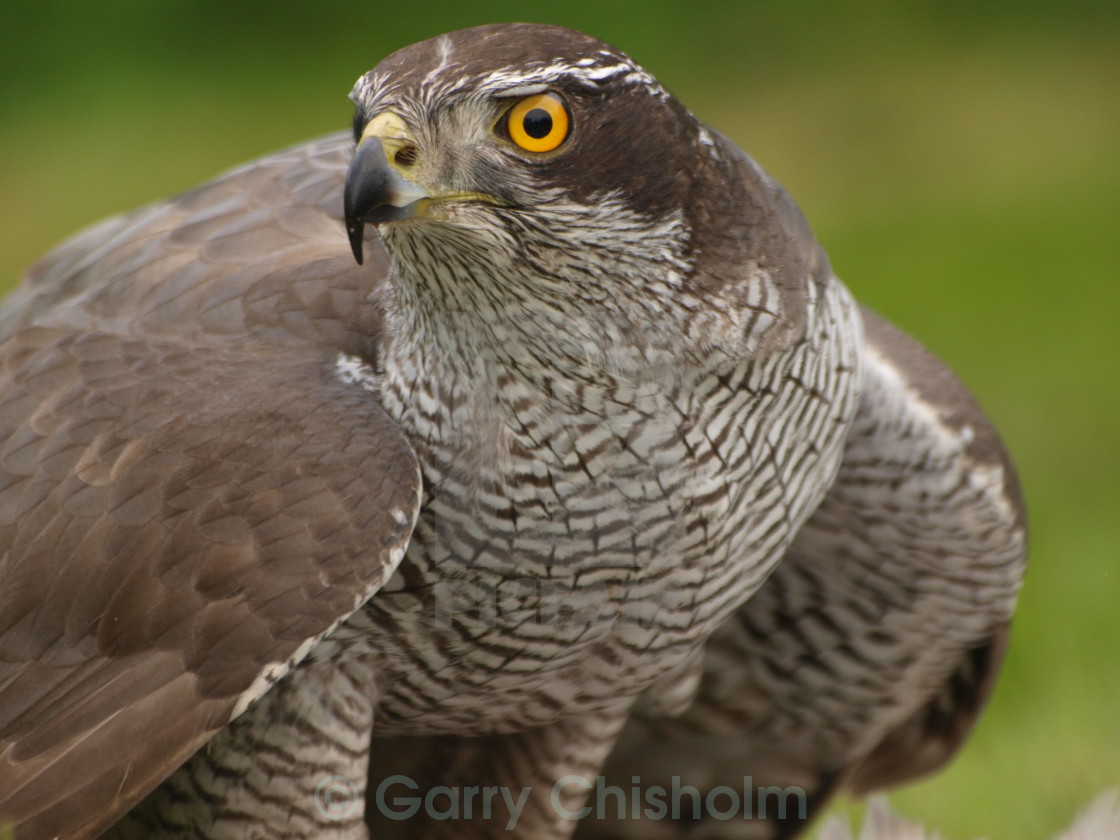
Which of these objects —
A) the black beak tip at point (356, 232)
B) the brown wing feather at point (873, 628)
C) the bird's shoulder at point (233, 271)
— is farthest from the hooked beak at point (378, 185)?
the brown wing feather at point (873, 628)

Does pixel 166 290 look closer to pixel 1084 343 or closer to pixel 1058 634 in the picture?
pixel 1058 634

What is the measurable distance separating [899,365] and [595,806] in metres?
1.50

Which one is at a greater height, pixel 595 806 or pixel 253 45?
pixel 253 45

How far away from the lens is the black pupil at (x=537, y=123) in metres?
2.54

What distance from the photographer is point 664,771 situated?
418 centimetres

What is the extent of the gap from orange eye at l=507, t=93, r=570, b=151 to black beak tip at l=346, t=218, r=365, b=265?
10.9 inches

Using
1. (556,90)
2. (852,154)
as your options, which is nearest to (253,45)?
(852,154)

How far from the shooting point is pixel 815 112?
9.50m

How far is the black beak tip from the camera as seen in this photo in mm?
2469

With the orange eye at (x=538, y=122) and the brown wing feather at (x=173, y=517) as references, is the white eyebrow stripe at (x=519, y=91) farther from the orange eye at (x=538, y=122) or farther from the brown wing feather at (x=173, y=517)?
the brown wing feather at (x=173, y=517)

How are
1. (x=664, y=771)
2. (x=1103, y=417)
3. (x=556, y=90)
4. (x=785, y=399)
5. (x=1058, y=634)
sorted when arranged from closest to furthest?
(x=556, y=90) < (x=785, y=399) < (x=664, y=771) < (x=1058, y=634) < (x=1103, y=417)

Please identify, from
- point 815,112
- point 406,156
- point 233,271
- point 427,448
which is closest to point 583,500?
point 427,448

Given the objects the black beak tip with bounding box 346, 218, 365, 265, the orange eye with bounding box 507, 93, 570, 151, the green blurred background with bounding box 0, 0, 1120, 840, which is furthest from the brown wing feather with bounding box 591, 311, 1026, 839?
the green blurred background with bounding box 0, 0, 1120, 840

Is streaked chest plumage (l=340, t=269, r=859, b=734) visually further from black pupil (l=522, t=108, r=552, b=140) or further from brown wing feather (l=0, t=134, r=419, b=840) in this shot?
black pupil (l=522, t=108, r=552, b=140)
